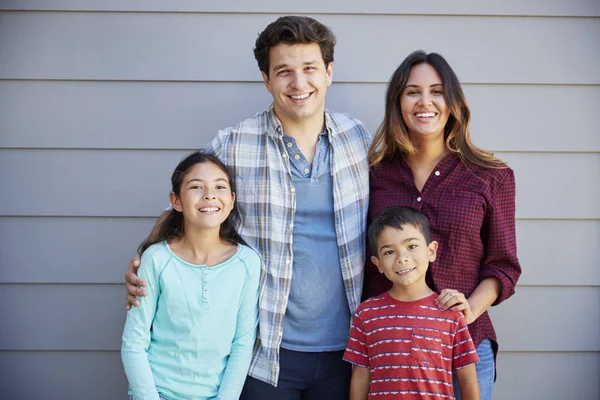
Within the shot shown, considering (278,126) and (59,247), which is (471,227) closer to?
(278,126)

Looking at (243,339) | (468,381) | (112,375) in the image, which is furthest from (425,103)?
(112,375)

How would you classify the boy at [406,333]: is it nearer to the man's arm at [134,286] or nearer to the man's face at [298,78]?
the man's face at [298,78]

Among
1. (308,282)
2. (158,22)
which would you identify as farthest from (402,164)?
(158,22)

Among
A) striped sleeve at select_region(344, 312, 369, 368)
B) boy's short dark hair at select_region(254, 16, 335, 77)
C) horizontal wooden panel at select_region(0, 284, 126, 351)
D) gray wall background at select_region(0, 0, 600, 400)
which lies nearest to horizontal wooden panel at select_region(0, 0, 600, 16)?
gray wall background at select_region(0, 0, 600, 400)

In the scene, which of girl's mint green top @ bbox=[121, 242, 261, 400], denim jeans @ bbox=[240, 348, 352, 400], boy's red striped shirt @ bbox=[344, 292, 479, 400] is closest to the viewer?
boy's red striped shirt @ bbox=[344, 292, 479, 400]

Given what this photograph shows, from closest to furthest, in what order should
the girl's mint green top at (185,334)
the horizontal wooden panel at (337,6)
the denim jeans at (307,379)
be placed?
the girl's mint green top at (185,334) < the denim jeans at (307,379) < the horizontal wooden panel at (337,6)

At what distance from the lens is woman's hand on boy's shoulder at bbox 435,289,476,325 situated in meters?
1.70

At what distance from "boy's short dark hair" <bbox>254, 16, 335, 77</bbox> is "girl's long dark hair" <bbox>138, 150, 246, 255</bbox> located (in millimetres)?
414

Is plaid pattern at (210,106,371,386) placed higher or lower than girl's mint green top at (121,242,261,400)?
Result: higher

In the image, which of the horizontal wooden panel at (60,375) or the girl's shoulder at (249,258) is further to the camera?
the horizontal wooden panel at (60,375)

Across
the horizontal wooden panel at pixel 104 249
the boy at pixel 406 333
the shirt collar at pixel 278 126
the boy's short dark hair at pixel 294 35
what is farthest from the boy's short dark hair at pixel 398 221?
the horizontal wooden panel at pixel 104 249

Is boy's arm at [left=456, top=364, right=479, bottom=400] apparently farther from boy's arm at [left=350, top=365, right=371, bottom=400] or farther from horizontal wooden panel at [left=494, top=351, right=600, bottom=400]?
horizontal wooden panel at [left=494, top=351, right=600, bottom=400]

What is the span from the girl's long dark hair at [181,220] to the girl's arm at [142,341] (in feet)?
0.34

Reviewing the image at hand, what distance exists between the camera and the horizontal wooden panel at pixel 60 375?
241cm
